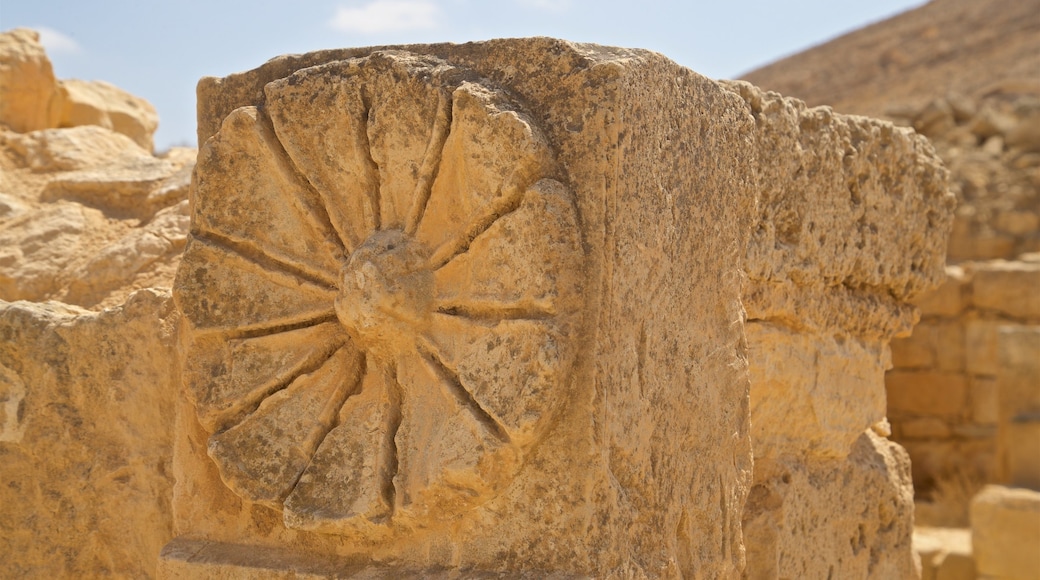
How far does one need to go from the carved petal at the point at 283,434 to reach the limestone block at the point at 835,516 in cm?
107

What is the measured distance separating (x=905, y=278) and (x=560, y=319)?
164cm

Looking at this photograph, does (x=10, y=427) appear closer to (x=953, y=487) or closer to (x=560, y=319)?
(x=560, y=319)

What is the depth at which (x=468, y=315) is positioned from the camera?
188 centimetres

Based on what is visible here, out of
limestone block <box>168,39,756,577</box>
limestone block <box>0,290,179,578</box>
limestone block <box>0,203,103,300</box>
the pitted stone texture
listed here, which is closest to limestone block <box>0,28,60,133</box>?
limestone block <box>0,203,103,300</box>

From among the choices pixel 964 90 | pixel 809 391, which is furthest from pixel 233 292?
pixel 964 90

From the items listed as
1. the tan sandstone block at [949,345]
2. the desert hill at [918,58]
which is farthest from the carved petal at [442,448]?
the desert hill at [918,58]

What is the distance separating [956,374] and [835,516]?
5.57 meters

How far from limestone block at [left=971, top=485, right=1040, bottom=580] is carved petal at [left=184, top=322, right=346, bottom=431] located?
4.12m

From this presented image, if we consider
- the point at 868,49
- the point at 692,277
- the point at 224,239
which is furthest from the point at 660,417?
the point at 868,49

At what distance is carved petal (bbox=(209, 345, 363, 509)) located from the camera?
6.50 feet

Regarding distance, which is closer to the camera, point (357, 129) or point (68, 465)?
point (357, 129)

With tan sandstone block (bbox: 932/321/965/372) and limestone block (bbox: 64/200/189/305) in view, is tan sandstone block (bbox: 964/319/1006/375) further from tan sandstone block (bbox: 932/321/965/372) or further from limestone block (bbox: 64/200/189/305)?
limestone block (bbox: 64/200/189/305)

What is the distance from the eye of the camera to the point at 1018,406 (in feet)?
20.3

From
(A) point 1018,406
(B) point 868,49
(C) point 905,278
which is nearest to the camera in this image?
(C) point 905,278
